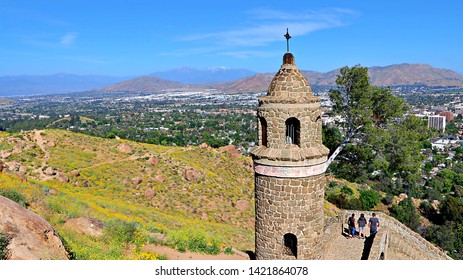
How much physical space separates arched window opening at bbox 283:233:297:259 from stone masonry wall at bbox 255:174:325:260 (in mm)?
71

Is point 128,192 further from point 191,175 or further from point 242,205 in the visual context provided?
point 242,205

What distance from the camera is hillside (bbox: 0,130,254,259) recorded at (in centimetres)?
1129

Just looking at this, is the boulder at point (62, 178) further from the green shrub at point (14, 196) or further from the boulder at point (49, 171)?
the green shrub at point (14, 196)

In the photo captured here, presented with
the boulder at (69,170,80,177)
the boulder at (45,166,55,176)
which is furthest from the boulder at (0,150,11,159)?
the boulder at (69,170,80,177)

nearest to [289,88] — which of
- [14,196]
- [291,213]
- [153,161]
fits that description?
[291,213]

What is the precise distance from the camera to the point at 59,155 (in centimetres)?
2539

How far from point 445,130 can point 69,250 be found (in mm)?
106660

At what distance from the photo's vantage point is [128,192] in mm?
21062

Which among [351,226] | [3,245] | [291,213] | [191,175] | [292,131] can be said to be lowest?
[191,175]

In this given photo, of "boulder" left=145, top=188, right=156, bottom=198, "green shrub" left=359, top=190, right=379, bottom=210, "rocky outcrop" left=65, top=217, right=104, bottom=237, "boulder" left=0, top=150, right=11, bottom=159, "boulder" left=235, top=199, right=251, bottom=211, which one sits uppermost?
"boulder" left=0, top=150, right=11, bottom=159

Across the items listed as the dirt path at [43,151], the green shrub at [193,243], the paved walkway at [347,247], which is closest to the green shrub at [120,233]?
the green shrub at [193,243]

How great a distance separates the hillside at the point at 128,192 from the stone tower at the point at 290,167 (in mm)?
3855

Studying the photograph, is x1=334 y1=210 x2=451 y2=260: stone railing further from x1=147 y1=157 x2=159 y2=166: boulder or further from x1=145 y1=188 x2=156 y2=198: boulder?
x1=147 y1=157 x2=159 y2=166: boulder

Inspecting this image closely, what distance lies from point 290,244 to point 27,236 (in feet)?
18.4
